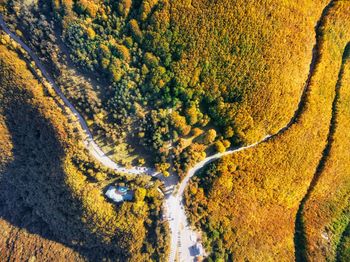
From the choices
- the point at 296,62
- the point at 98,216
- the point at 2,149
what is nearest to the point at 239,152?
the point at 296,62

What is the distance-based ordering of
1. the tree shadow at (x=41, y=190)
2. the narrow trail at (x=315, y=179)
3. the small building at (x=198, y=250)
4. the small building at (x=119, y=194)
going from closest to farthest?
the small building at (x=198, y=250) < the small building at (x=119, y=194) < the narrow trail at (x=315, y=179) < the tree shadow at (x=41, y=190)

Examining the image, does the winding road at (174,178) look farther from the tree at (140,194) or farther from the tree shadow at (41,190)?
the tree shadow at (41,190)

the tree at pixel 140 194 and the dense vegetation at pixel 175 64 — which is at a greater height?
the dense vegetation at pixel 175 64

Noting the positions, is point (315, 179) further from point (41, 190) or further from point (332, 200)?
point (41, 190)

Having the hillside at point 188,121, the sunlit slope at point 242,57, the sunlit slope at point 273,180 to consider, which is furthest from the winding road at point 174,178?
the sunlit slope at point 242,57

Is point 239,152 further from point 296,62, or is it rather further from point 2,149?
point 2,149
